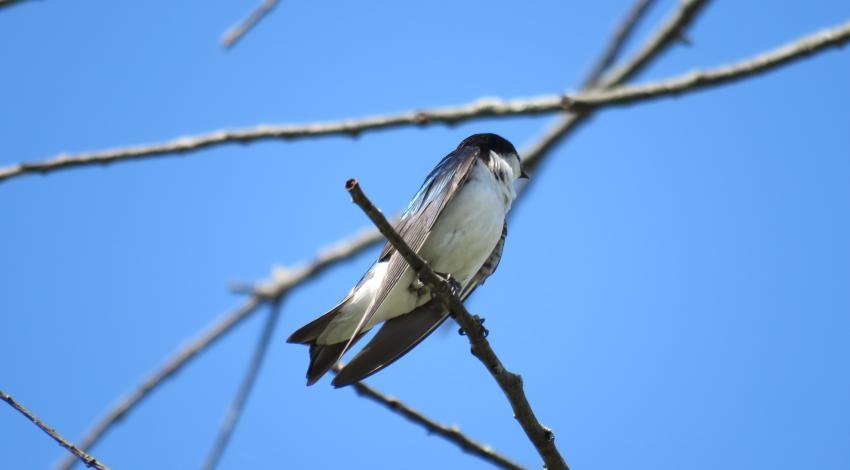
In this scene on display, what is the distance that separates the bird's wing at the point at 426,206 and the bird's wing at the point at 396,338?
0.14 metres

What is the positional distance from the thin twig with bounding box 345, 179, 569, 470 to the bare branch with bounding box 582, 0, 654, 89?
139 centimetres

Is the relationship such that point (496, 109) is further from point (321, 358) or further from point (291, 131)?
point (321, 358)

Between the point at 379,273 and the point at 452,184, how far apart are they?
2.10 ft

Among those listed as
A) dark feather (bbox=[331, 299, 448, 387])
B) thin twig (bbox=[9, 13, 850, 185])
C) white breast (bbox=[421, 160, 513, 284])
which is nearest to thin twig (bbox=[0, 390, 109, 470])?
thin twig (bbox=[9, 13, 850, 185])

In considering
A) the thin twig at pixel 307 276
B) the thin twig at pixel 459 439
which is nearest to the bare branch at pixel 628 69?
the thin twig at pixel 307 276

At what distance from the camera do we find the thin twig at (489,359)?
2.75m

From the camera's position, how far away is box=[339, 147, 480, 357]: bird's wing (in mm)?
4242

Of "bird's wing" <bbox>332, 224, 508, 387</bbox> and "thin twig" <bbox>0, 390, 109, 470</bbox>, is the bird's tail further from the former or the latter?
"thin twig" <bbox>0, 390, 109, 470</bbox>

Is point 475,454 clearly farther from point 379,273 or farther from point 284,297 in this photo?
point 379,273

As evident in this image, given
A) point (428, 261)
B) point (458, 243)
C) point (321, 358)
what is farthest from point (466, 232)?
point (321, 358)

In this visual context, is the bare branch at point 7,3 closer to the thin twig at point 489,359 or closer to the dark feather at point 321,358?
the thin twig at point 489,359

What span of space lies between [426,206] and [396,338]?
77cm

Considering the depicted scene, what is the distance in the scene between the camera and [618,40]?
400 centimetres

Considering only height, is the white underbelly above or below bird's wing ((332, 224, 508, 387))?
above
